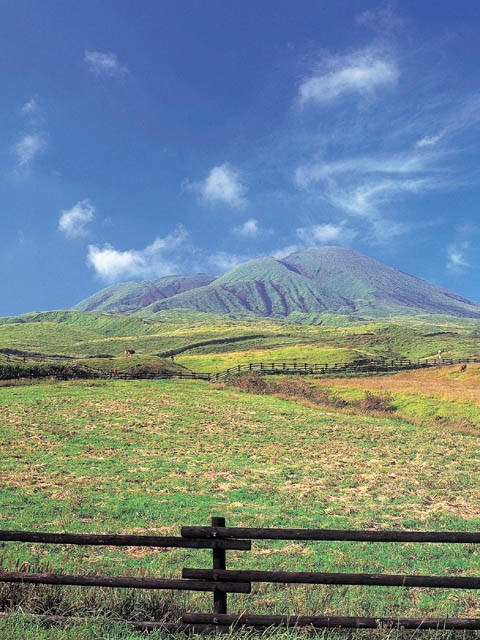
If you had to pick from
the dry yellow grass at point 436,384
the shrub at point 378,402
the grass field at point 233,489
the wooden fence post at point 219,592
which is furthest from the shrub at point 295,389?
the wooden fence post at point 219,592

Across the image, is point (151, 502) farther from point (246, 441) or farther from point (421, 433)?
point (421, 433)

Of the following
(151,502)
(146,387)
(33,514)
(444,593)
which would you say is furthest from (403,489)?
(146,387)

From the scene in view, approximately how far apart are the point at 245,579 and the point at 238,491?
12938 millimetres

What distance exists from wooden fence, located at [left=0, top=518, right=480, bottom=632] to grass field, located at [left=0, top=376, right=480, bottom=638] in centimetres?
75

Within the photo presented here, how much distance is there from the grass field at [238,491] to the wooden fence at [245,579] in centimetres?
75

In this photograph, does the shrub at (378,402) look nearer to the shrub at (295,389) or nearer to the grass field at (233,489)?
the grass field at (233,489)

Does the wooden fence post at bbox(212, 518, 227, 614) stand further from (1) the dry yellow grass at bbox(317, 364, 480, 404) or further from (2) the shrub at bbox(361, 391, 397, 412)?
(1) the dry yellow grass at bbox(317, 364, 480, 404)

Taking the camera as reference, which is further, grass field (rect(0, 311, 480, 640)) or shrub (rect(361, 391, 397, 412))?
shrub (rect(361, 391, 397, 412))

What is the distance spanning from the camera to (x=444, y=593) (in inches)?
483

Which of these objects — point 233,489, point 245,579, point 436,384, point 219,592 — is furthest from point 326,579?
point 436,384

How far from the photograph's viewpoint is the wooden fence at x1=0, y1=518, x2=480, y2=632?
310 inches

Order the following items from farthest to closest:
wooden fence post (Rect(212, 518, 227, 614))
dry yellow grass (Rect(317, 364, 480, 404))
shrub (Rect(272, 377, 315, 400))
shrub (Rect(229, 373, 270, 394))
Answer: shrub (Rect(229, 373, 270, 394)) < shrub (Rect(272, 377, 315, 400)) < dry yellow grass (Rect(317, 364, 480, 404)) < wooden fence post (Rect(212, 518, 227, 614))

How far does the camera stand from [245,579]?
821 cm

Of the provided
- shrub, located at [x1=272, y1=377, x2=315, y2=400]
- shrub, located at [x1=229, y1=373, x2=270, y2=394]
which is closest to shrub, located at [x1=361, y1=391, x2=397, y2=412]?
shrub, located at [x1=272, y1=377, x2=315, y2=400]
